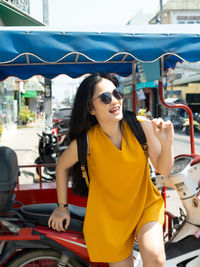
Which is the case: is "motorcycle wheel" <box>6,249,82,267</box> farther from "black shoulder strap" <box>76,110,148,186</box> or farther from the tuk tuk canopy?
the tuk tuk canopy

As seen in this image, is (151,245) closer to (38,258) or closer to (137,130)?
(137,130)

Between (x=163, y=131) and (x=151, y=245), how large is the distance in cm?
71

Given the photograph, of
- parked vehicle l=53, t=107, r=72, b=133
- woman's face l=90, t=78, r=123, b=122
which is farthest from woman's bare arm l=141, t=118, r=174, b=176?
parked vehicle l=53, t=107, r=72, b=133

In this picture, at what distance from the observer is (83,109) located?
208 centimetres

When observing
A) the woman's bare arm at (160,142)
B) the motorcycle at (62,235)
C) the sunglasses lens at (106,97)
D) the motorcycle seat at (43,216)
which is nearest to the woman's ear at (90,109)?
the sunglasses lens at (106,97)

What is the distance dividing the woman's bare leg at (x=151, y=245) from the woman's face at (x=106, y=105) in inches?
29.2

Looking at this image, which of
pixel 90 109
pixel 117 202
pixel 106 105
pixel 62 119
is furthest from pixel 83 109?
pixel 62 119

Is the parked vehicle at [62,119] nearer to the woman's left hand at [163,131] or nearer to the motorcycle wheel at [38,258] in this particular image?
the motorcycle wheel at [38,258]

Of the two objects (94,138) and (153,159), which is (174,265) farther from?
(94,138)

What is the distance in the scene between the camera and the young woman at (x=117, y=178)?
6.25 ft

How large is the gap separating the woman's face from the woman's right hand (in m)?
0.72

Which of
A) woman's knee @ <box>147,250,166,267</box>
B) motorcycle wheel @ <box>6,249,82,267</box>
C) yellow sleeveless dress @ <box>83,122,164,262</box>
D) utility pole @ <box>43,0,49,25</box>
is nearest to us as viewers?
woman's knee @ <box>147,250,166,267</box>

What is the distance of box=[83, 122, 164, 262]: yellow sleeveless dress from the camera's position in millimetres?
1925

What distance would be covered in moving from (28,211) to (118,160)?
2.89 ft
